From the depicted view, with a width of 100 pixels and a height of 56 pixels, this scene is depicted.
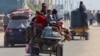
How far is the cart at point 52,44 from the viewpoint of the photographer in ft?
53.1

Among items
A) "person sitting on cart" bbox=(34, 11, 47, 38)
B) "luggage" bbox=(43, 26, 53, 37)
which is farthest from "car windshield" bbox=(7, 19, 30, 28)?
"luggage" bbox=(43, 26, 53, 37)

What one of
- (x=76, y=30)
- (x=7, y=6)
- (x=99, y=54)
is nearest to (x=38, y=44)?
(x=99, y=54)

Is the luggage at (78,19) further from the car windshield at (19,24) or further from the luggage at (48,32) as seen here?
the luggage at (48,32)

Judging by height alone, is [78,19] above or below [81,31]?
above

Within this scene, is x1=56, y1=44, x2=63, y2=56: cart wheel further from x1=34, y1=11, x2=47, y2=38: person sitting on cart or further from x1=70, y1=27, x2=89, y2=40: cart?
x1=70, y1=27, x2=89, y2=40: cart

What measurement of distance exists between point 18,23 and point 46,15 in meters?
9.02

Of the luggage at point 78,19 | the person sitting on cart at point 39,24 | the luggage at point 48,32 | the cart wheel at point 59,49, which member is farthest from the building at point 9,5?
the luggage at point 48,32

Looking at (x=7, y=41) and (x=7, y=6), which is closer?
(x=7, y=41)

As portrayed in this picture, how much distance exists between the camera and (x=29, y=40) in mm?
17359

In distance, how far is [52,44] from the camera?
1639cm

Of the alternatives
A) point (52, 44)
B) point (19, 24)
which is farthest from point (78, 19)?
point (52, 44)

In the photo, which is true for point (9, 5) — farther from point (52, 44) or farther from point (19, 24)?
point (52, 44)

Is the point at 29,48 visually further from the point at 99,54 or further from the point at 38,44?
the point at 99,54

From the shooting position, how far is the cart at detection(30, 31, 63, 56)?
16188mm
